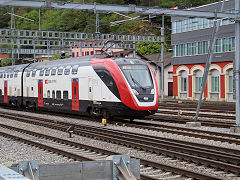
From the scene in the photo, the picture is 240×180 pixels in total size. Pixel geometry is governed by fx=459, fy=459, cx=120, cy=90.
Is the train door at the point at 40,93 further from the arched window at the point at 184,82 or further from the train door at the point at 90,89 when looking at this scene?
the arched window at the point at 184,82

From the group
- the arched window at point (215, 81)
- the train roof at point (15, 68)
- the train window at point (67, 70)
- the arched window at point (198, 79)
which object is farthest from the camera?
the arched window at point (198, 79)

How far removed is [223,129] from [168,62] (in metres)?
49.8

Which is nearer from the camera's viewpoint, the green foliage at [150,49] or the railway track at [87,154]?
the railway track at [87,154]

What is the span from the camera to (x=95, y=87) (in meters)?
23.1

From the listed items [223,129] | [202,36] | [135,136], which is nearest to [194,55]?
[202,36]

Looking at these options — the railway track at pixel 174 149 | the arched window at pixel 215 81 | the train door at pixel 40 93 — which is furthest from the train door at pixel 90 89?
the arched window at pixel 215 81

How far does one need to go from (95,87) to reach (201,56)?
3358 centimetres

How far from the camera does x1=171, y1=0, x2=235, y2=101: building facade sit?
165 feet

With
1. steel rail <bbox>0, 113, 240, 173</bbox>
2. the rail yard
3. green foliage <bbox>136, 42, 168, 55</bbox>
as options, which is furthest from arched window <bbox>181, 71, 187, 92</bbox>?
steel rail <bbox>0, 113, 240, 173</bbox>

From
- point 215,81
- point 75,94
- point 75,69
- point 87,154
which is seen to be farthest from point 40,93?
point 215,81

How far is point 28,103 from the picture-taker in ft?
108

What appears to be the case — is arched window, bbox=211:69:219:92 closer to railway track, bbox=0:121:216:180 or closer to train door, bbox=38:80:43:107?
train door, bbox=38:80:43:107

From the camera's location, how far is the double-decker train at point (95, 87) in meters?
21.2

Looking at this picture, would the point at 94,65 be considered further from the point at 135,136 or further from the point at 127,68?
the point at 135,136
